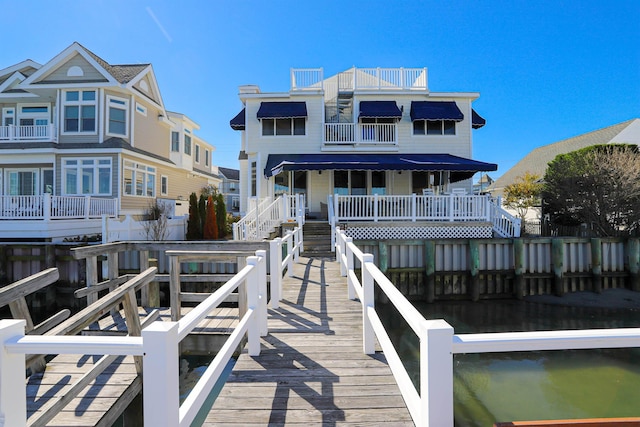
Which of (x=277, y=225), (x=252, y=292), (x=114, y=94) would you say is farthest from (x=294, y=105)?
(x=252, y=292)

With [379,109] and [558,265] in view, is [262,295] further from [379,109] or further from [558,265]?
[379,109]

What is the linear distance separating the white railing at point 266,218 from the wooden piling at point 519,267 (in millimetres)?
7183

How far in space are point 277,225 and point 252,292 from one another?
850 centimetres

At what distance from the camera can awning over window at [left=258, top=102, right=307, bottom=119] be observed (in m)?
15.5

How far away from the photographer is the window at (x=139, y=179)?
16141mm

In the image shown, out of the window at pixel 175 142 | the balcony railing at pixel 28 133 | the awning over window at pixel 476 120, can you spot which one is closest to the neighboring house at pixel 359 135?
the awning over window at pixel 476 120

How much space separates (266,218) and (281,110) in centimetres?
672

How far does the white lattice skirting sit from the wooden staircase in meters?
0.92

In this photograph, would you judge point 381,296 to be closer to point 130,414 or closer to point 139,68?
point 130,414

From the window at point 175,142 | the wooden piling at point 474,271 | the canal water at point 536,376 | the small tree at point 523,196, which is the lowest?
the canal water at point 536,376

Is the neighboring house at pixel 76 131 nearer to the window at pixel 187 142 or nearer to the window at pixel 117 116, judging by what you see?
the window at pixel 117 116

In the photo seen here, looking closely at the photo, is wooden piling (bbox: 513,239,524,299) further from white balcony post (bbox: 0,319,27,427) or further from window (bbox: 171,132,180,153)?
window (bbox: 171,132,180,153)

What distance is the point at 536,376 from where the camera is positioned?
5.98m

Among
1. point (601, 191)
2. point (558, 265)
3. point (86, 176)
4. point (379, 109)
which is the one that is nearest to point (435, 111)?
point (379, 109)
